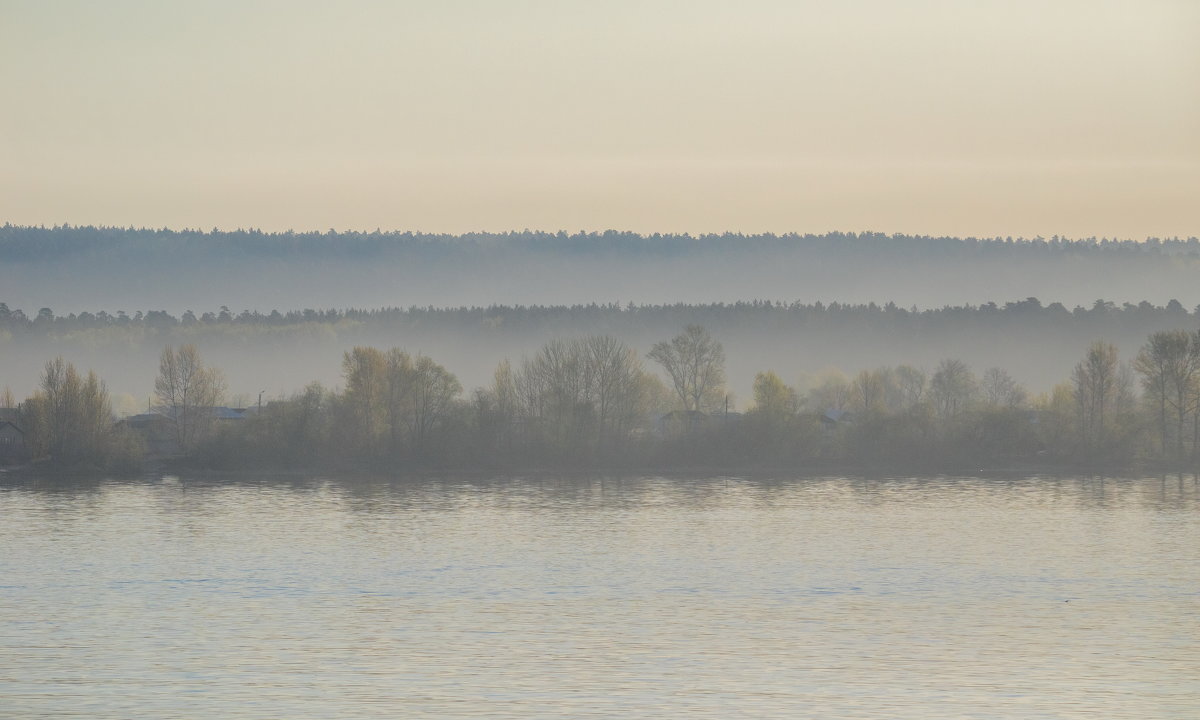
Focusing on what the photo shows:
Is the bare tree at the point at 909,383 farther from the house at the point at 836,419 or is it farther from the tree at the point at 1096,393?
the tree at the point at 1096,393

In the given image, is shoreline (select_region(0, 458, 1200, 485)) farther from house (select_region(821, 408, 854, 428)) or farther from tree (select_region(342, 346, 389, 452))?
house (select_region(821, 408, 854, 428))

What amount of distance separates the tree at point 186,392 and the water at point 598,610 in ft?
93.3

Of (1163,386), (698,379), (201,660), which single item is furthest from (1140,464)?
(201,660)

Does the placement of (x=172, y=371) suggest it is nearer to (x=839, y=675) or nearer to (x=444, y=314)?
(x=839, y=675)

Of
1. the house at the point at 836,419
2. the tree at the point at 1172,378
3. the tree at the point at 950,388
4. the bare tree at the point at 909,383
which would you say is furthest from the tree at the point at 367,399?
the bare tree at the point at 909,383

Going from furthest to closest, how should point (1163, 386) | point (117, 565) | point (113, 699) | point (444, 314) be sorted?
point (444, 314), point (1163, 386), point (117, 565), point (113, 699)

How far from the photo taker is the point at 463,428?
80.4 metres

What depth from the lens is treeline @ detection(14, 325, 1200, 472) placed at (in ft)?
257

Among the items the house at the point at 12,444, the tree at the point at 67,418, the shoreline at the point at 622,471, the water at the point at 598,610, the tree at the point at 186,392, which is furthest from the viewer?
the tree at the point at 186,392

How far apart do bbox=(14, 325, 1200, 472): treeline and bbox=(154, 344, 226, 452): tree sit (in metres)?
0.10

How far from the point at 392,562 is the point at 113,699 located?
17366 millimetres

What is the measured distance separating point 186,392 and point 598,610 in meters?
60.6

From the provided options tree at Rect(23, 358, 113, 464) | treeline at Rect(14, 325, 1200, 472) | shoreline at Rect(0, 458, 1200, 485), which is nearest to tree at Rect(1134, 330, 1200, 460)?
treeline at Rect(14, 325, 1200, 472)

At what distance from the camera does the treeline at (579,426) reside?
78.4 metres
